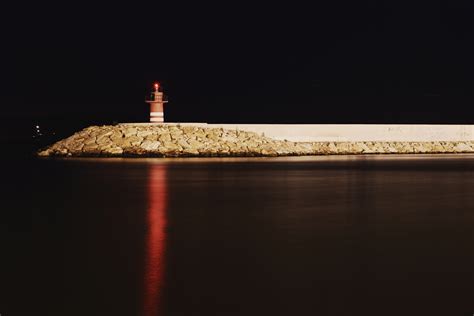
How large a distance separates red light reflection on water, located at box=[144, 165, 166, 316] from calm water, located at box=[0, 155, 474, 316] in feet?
0.06

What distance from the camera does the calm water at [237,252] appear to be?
645 centimetres

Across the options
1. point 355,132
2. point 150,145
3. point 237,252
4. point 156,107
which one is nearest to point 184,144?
point 150,145

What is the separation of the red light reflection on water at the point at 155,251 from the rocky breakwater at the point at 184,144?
72.6ft

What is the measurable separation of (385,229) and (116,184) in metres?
10.4

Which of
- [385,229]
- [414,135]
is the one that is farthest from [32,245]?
[414,135]

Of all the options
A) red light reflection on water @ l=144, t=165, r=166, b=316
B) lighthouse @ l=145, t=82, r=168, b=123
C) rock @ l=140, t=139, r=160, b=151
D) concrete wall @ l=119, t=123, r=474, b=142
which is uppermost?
lighthouse @ l=145, t=82, r=168, b=123

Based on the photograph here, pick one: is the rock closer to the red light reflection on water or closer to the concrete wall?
the concrete wall

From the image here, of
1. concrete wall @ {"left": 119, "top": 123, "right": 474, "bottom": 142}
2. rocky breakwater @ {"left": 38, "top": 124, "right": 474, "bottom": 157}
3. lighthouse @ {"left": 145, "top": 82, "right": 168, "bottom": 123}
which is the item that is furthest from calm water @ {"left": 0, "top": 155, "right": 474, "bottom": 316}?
lighthouse @ {"left": 145, "top": 82, "right": 168, "bottom": 123}

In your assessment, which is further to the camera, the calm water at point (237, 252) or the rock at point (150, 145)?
the rock at point (150, 145)

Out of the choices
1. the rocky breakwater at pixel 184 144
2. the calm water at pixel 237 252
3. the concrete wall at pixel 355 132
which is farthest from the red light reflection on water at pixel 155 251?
the concrete wall at pixel 355 132

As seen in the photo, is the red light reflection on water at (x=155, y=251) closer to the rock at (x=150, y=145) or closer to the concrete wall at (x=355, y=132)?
the rock at (x=150, y=145)

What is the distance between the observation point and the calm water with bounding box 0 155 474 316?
21.2 ft

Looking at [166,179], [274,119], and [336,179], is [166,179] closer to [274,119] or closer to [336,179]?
[336,179]

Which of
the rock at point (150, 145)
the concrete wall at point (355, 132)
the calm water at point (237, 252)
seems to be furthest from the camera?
the concrete wall at point (355, 132)
